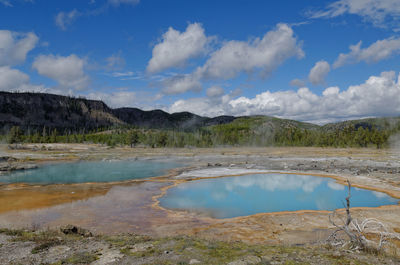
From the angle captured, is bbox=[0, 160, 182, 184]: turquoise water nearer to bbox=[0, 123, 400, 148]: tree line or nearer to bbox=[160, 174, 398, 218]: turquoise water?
bbox=[160, 174, 398, 218]: turquoise water

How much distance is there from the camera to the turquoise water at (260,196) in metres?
23.5

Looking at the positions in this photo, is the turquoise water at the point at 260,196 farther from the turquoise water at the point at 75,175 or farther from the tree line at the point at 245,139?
the tree line at the point at 245,139

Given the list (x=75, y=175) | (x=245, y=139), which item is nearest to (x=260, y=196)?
(x=75, y=175)

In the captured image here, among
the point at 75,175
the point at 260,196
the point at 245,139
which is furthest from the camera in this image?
the point at 245,139

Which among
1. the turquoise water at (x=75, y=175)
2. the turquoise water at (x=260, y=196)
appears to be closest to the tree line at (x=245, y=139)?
the turquoise water at (x=75, y=175)

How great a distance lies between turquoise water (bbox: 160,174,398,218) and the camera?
23.5m

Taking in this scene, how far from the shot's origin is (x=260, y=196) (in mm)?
28812

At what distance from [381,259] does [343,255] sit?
120 cm

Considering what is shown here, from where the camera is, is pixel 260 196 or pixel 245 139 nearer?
pixel 260 196

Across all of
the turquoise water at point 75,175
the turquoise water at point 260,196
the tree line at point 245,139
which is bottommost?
the turquoise water at point 75,175

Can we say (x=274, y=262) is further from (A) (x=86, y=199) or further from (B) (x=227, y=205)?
(A) (x=86, y=199)

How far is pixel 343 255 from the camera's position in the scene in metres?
9.79

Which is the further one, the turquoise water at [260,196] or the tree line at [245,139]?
the tree line at [245,139]

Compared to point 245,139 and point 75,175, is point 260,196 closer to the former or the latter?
point 75,175
